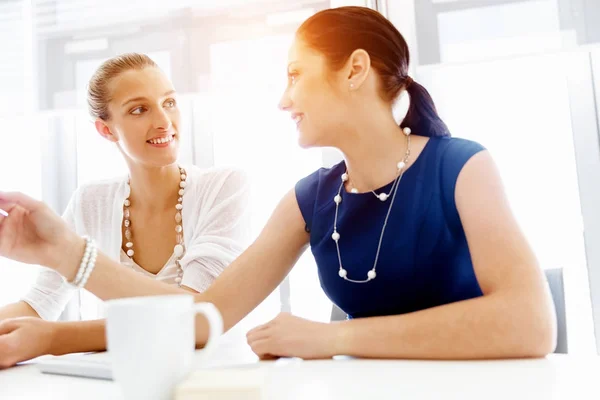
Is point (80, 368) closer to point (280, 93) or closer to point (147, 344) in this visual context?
point (147, 344)

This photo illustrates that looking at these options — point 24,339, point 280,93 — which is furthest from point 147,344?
point 280,93

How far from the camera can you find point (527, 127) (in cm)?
215

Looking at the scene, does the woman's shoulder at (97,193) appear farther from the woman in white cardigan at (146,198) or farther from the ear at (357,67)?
the ear at (357,67)

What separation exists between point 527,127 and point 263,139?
3.56 feet

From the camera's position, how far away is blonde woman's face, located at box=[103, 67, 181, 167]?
1.81 meters

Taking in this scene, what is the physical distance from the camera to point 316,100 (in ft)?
4.25

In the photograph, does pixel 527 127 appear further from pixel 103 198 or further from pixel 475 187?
pixel 103 198

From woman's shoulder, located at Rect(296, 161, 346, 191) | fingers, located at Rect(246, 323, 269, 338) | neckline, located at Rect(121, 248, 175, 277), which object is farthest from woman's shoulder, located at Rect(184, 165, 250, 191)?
fingers, located at Rect(246, 323, 269, 338)

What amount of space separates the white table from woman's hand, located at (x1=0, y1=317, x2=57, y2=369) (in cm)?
12

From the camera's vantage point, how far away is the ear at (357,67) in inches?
50.7

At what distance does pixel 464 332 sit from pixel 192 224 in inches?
44.1

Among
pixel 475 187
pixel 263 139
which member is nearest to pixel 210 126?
pixel 263 139

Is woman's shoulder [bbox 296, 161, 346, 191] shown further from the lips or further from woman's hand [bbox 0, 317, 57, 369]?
woman's hand [bbox 0, 317, 57, 369]

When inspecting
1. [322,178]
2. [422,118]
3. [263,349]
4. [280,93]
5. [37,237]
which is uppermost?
[280,93]
